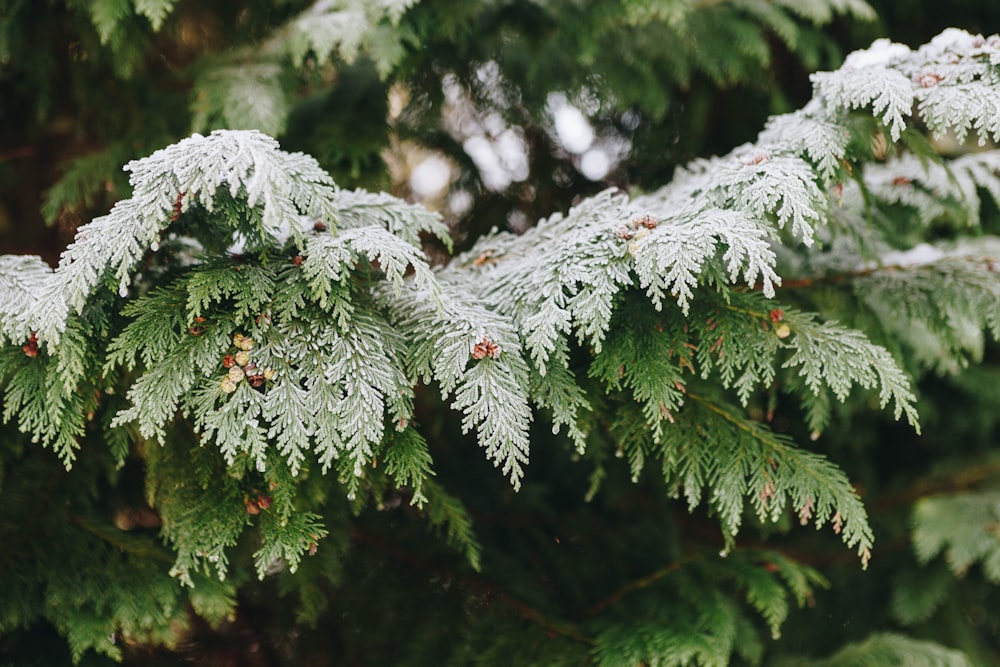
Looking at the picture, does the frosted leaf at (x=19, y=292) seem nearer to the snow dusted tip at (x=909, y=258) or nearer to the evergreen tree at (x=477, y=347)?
the evergreen tree at (x=477, y=347)

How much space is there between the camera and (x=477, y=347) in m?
1.22

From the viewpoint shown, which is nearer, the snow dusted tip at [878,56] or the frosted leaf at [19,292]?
the frosted leaf at [19,292]

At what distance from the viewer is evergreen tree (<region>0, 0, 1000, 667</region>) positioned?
1.21 metres

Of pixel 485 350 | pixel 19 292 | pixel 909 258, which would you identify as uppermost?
pixel 19 292

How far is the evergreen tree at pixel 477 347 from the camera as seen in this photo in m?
1.21

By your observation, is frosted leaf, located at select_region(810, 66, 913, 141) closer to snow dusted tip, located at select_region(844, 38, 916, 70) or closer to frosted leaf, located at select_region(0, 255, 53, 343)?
snow dusted tip, located at select_region(844, 38, 916, 70)

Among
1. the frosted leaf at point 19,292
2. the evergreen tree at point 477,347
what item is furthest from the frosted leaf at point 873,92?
the frosted leaf at point 19,292

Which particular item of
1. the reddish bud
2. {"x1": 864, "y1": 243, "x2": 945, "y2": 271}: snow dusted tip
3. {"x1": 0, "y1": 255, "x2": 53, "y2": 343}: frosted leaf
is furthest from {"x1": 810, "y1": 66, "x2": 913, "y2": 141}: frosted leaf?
{"x1": 0, "y1": 255, "x2": 53, "y2": 343}: frosted leaf

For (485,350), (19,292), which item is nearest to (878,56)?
(485,350)

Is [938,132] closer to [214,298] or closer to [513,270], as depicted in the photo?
[513,270]

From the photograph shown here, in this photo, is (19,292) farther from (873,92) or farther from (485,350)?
(873,92)

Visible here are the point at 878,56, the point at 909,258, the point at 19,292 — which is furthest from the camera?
the point at 909,258

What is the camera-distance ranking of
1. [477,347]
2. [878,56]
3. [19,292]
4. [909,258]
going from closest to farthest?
[477,347], [19,292], [878,56], [909,258]

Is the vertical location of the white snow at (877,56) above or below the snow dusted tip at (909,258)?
above
